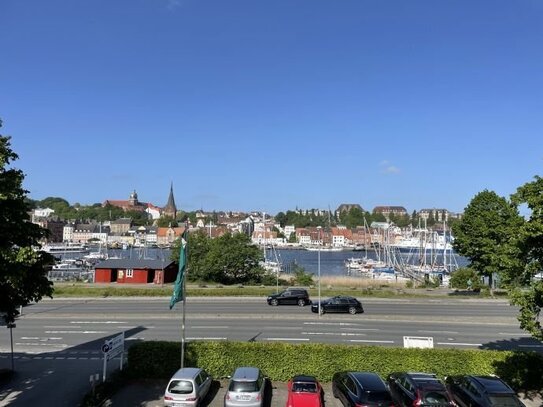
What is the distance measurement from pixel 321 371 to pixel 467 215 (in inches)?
1409

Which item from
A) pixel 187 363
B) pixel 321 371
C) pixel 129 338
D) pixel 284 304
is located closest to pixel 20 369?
pixel 129 338

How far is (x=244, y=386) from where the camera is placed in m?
17.4

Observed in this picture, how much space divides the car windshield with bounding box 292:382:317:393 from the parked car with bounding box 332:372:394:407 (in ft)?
4.31

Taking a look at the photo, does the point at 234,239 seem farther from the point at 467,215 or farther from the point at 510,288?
the point at 510,288

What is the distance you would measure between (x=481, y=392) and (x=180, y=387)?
37.1 feet

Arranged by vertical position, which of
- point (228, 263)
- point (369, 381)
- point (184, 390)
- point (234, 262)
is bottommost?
point (184, 390)

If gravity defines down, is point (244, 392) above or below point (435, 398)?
below

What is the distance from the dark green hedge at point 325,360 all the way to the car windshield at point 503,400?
15.8 feet

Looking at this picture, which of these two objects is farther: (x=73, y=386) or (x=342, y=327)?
(x=342, y=327)

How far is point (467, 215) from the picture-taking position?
50.9 meters

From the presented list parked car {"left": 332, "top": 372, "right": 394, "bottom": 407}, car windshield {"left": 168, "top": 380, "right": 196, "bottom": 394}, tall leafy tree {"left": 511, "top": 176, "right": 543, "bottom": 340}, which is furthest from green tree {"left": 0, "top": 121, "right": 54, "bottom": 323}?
tall leafy tree {"left": 511, "top": 176, "right": 543, "bottom": 340}

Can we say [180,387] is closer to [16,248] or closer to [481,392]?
[16,248]

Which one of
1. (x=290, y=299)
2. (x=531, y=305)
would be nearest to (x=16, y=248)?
(x=531, y=305)

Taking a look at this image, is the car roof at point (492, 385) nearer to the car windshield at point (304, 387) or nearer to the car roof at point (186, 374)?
the car windshield at point (304, 387)
